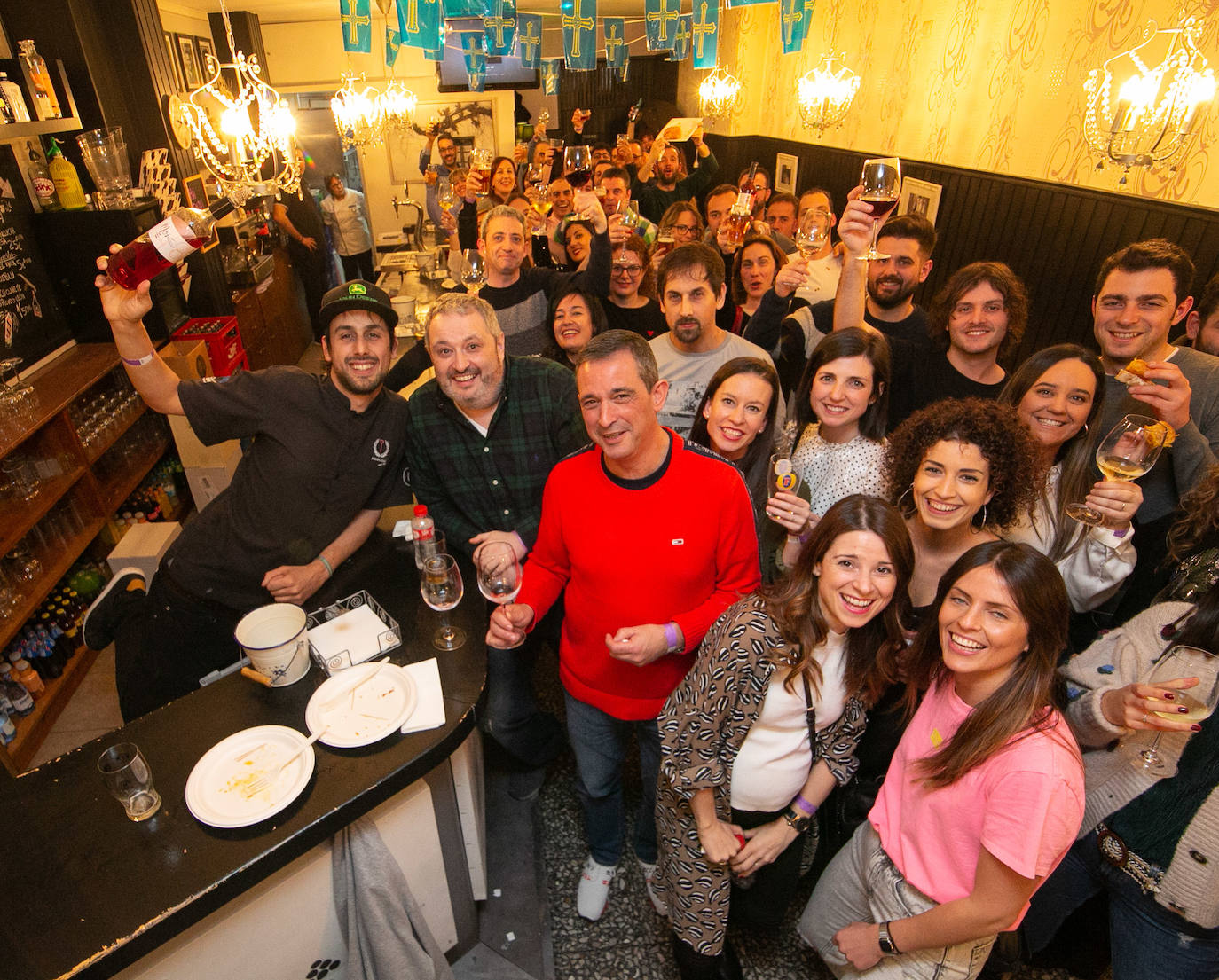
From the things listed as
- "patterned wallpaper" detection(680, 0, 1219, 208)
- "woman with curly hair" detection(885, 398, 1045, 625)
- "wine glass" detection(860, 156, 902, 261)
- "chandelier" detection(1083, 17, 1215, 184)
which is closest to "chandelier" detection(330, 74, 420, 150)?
"patterned wallpaper" detection(680, 0, 1219, 208)

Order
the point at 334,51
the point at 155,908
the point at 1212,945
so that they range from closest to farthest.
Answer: the point at 155,908 → the point at 1212,945 → the point at 334,51

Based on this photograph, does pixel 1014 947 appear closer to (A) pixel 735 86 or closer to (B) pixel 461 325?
(B) pixel 461 325

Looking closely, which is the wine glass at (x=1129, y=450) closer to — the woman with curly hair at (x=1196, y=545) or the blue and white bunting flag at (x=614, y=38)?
the woman with curly hair at (x=1196, y=545)

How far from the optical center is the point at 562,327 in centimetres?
319

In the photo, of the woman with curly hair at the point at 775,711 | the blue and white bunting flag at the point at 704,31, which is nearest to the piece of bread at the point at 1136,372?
the woman with curly hair at the point at 775,711

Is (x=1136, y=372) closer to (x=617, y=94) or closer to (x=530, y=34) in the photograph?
(x=530, y=34)

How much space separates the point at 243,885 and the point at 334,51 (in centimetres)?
1173

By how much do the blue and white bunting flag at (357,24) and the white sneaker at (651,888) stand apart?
16.4 feet

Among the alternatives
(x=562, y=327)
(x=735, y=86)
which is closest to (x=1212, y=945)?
(x=562, y=327)

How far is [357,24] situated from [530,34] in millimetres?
1965

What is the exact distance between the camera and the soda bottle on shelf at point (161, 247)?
1.94 meters

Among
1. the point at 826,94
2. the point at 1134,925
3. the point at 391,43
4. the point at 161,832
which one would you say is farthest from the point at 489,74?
the point at 1134,925

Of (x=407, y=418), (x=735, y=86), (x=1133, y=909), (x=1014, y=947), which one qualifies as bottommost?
(x=1014, y=947)

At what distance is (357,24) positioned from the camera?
463cm
